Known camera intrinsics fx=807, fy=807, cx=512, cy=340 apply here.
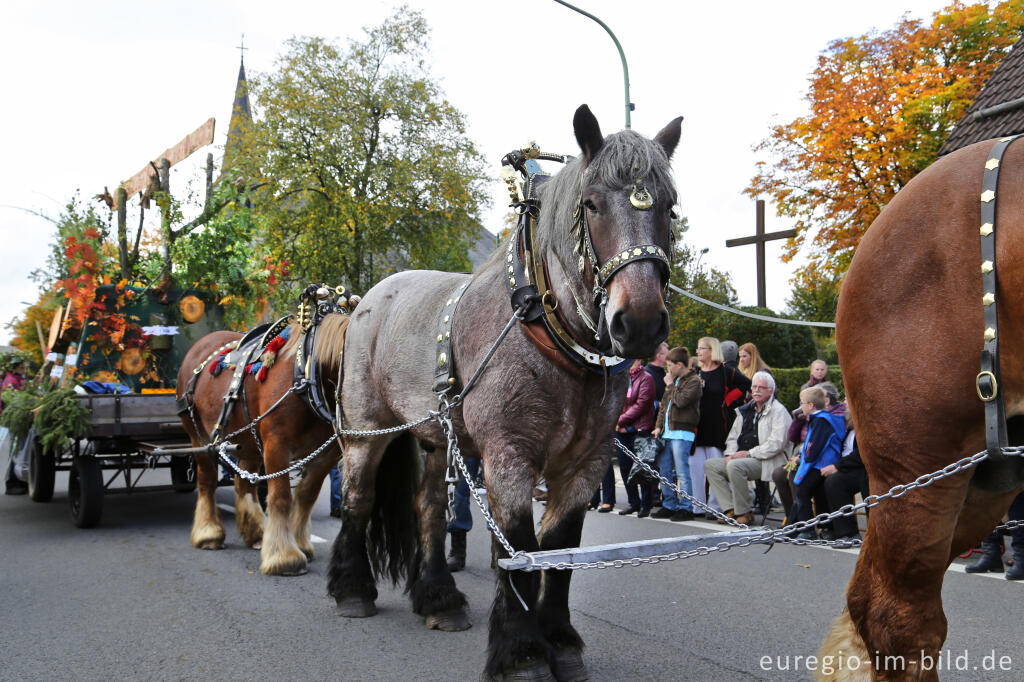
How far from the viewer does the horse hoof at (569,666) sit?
333 cm

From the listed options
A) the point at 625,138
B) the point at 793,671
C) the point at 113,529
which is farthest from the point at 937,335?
the point at 113,529

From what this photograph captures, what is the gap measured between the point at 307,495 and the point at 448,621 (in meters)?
2.08

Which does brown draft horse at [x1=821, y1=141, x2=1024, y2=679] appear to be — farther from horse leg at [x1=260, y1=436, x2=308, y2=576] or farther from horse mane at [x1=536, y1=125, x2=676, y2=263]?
horse leg at [x1=260, y1=436, x2=308, y2=576]

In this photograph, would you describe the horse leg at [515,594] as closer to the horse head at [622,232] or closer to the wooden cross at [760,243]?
the horse head at [622,232]

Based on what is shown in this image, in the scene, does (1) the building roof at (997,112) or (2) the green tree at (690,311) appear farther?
(2) the green tree at (690,311)

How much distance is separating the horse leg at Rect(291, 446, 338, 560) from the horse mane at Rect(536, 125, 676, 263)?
10.9ft

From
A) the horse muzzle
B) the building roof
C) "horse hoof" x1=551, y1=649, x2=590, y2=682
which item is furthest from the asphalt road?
the building roof

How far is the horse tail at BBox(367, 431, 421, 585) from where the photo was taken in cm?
473

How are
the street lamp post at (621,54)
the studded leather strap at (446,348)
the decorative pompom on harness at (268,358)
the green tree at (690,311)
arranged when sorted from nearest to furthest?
1. the studded leather strap at (446,348)
2. the decorative pompom on harness at (268,358)
3. the street lamp post at (621,54)
4. the green tree at (690,311)

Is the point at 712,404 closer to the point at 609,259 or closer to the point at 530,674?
the point at 530,674

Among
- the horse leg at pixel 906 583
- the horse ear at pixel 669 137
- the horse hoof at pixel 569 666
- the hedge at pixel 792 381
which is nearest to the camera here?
the horse leg at pixel 906 583

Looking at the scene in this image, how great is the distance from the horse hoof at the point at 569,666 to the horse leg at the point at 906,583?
4.55 feet

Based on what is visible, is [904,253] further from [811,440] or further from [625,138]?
[811,440]

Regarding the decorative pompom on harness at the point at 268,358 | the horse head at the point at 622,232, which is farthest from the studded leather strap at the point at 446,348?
the decorative pompom on harness at the point at 268,358
